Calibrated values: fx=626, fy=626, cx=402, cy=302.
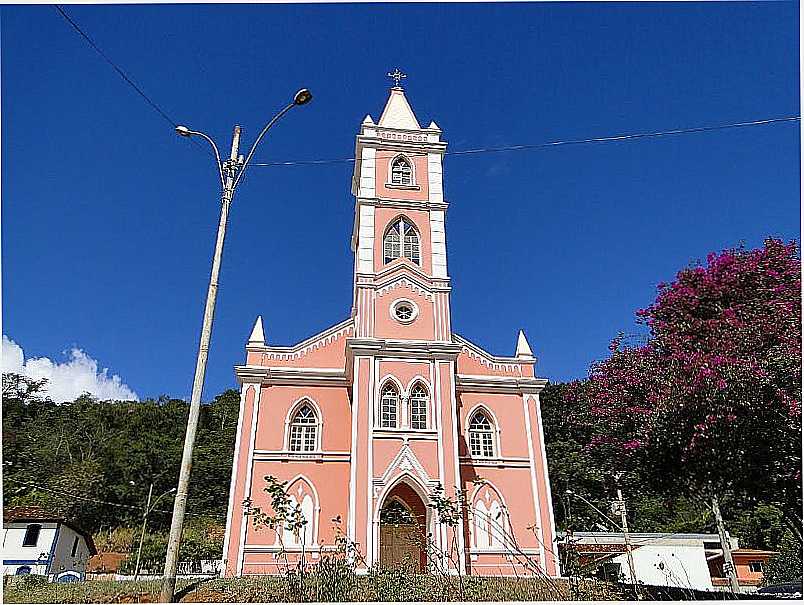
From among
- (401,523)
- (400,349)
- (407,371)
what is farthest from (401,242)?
(401,523)

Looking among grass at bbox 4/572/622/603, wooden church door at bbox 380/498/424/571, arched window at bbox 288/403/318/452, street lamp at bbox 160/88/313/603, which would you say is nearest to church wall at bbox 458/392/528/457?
wooden church door at bbox 380/498/424/571

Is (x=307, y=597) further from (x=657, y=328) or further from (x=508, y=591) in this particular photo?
(x=657, y=328)

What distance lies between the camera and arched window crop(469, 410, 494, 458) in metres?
22.0

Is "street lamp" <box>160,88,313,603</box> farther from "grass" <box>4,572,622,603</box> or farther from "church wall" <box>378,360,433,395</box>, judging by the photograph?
"church wall" <box>378,360,433,395</box>

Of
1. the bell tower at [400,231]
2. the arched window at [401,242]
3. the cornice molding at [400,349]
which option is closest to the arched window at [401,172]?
the bell tower at [400,231]

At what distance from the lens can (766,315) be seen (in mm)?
11758

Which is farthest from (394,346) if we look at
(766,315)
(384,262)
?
(766,315)

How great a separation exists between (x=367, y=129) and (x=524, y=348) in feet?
36.4

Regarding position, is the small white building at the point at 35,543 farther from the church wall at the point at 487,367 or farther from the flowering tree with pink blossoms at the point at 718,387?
the flowering tree with pink blossoms at the point at 718,387

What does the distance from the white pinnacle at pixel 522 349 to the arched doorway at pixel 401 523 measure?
729 centimetres

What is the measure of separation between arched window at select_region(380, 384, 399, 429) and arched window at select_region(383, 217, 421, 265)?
5.60 metres

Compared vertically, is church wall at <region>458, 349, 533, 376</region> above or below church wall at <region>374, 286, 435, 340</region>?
below

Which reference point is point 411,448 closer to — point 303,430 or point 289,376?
point 303,430

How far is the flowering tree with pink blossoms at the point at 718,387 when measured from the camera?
10.3m
